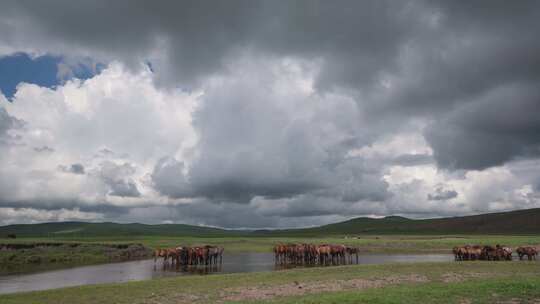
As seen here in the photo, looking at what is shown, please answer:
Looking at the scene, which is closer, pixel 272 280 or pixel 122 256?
pixel 272 280

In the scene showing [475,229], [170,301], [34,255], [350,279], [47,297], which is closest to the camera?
[170,301]

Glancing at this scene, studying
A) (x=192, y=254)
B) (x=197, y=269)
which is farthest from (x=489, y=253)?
(x=192, y=254)

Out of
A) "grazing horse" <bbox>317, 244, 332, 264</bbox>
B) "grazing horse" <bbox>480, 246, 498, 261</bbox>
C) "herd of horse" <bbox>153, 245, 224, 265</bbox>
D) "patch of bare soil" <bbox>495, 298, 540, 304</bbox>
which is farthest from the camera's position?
"grazing horse" <bbox>317, 244, 332, 264</bbox>

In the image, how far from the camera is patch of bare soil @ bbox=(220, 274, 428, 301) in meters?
17.8

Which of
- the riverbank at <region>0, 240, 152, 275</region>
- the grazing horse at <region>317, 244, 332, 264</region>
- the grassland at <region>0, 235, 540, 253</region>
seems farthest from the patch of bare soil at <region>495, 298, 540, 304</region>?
the grassland at <region>0, 235, 540, 253</region>

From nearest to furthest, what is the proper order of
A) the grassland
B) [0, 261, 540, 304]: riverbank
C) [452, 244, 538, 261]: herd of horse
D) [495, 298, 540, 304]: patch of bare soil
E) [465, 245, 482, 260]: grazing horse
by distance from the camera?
[495, 298, 540, 304]: patch of bare soil < [0, 261, 540, 304]: riverbank < [452, 244, 538, 261]: herd of horse < [465, 245, 482, 260]: grazing horse < the grassland

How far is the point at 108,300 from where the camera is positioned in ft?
56.4

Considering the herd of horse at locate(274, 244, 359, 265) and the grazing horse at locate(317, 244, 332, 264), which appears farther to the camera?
the herd of horse at locate(274, 244, 359, 265)

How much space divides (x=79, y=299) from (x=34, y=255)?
34133 millimetres

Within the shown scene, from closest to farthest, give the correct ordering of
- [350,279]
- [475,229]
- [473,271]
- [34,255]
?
[350,279], [473,271], [34,255], [475,229]

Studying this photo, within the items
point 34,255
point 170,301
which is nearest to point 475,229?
point 34,255

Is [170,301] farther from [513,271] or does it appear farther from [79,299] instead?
[513,271]

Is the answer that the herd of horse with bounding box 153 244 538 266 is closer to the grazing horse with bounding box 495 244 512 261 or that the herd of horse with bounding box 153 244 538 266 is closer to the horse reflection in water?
the grazing horse with bounding box 495 244 512 261

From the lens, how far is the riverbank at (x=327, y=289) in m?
15.5
